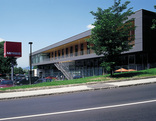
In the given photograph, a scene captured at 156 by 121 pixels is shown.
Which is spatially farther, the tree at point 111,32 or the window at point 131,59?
the window at point 131,59

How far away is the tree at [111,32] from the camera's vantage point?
1355cm

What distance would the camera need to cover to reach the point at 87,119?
4.55 metres

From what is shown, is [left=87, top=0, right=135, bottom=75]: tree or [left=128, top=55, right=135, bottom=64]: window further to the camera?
[left=128, top=55, right=135, bottom=64]: window

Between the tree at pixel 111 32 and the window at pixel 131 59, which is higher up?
the tree at pixel 111 32

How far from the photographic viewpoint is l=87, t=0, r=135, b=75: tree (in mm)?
13555

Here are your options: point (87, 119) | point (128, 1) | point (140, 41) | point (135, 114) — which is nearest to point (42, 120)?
point (87, 119)

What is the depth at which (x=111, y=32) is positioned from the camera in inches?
534

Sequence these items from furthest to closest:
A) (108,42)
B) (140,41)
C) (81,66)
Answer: (81,66) < (140,41) < (108,42)

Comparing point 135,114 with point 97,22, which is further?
point 97,22

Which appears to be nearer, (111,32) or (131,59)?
(111,32)

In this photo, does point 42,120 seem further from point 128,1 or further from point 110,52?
point 128,1

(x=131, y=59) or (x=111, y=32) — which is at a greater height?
(x=111, y=32)

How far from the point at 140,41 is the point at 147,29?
2055 mm

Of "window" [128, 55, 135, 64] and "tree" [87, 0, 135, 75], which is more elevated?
"tree" [87, 0, 135, 75]
